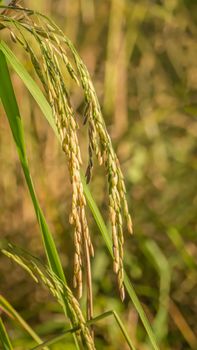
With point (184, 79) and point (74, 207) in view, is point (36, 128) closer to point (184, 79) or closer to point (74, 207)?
point (184, 79)

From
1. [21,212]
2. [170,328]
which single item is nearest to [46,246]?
[170,328]

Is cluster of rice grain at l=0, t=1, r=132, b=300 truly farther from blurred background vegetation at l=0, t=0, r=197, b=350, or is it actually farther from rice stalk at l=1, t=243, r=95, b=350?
blurred background vegetation at l=0, t=0, r=197, b=350

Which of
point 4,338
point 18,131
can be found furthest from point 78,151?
point 4,338

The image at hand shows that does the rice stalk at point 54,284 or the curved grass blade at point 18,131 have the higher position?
the curved grass blade at point 18,131

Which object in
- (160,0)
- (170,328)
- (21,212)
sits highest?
(160,0)

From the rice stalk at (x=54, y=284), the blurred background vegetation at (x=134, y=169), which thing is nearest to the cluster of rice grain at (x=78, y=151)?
A: the rice stalk at (x=54, y=284)

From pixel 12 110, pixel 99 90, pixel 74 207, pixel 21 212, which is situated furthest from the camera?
pixel 99 90

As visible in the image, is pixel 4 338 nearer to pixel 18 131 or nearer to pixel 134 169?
pixel 18 131

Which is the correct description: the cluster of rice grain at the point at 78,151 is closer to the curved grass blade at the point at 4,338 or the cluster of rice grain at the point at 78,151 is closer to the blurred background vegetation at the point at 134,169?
the curved grass blade at the point at 4,338
